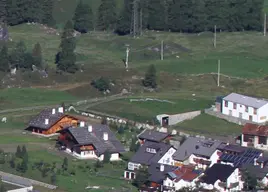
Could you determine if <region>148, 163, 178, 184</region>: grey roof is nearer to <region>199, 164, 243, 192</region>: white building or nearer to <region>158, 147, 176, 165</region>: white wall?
<region>158, 147, 176, 165</region>: white wall

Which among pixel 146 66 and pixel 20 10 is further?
pixel 20 10

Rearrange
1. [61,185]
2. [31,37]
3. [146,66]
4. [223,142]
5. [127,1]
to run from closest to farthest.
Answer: [61,185], [223,142], [146,66], [31,37], [127,1]

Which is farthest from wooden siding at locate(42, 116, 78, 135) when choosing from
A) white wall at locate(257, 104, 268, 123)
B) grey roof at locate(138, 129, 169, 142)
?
white wall at locate(257, 104, 268, 123)

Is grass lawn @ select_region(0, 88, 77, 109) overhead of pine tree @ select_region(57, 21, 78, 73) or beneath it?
beneath

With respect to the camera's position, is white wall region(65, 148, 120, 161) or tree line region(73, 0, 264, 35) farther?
tree line region(73, 0, 264, 35)

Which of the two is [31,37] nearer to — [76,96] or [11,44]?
[11,44]

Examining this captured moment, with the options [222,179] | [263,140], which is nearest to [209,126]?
[263,140]

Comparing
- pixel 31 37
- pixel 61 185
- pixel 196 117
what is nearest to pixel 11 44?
pixel 31 37

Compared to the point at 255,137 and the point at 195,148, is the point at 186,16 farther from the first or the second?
the point at 195,148

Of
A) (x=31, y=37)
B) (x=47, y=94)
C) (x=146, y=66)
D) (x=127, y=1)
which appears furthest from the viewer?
(x=127, y=1)
